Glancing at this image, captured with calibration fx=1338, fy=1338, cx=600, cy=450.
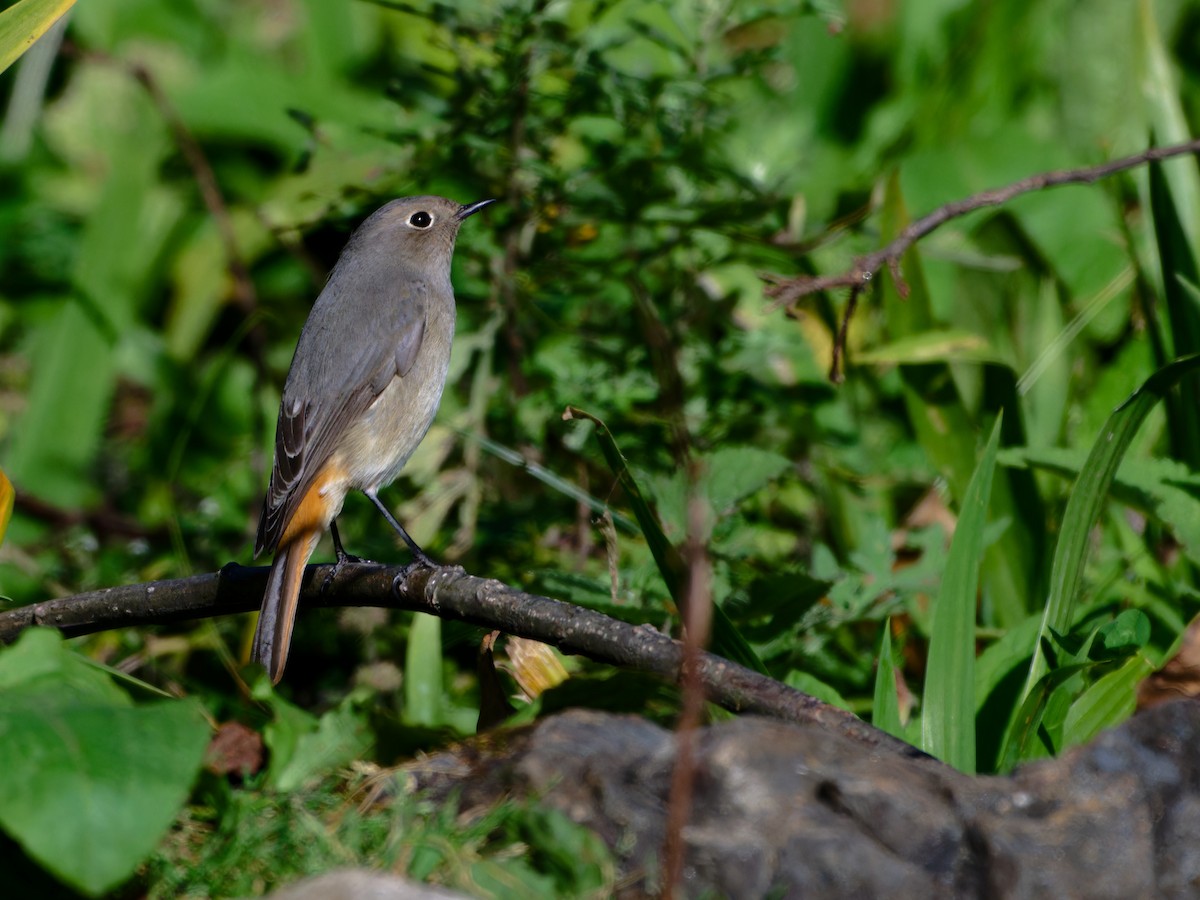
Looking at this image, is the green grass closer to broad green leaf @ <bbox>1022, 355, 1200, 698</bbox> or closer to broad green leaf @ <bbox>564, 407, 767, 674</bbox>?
broad green leaf @ <bbox>564, 407, 767, 674</bbox>

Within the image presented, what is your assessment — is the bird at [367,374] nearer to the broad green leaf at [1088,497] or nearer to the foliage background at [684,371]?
the foliage background at [684,371]

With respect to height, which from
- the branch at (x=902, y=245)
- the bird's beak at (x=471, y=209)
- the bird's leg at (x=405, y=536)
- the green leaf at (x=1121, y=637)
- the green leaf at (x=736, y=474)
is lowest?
the bird's leg at (x=405, y=536)

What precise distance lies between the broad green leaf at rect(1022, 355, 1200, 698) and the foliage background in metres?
0.09

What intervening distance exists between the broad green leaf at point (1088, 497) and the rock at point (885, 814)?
0.75m

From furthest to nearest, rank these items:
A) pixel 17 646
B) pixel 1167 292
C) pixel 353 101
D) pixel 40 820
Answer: pixel 353 101 → pixel 1167 292 → pixel 17 646 → pixel 40 820

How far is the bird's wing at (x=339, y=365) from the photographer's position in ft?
12.4

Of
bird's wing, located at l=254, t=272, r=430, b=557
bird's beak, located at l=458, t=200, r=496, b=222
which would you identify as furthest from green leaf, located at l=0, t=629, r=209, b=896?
bird's beak, located at l=458, t=200, r=496, b=222

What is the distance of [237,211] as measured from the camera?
21.9ft

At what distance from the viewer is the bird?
3.75m

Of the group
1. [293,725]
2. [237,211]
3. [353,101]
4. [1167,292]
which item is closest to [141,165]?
[237,211]

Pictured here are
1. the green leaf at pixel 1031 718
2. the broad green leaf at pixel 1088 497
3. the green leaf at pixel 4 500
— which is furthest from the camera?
the green leaf at pixel 4 500

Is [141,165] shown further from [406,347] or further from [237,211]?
[406,347]

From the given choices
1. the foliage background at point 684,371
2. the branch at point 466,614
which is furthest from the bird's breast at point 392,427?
the branch at point 466,614

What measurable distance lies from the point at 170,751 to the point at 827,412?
2966 millimetres
